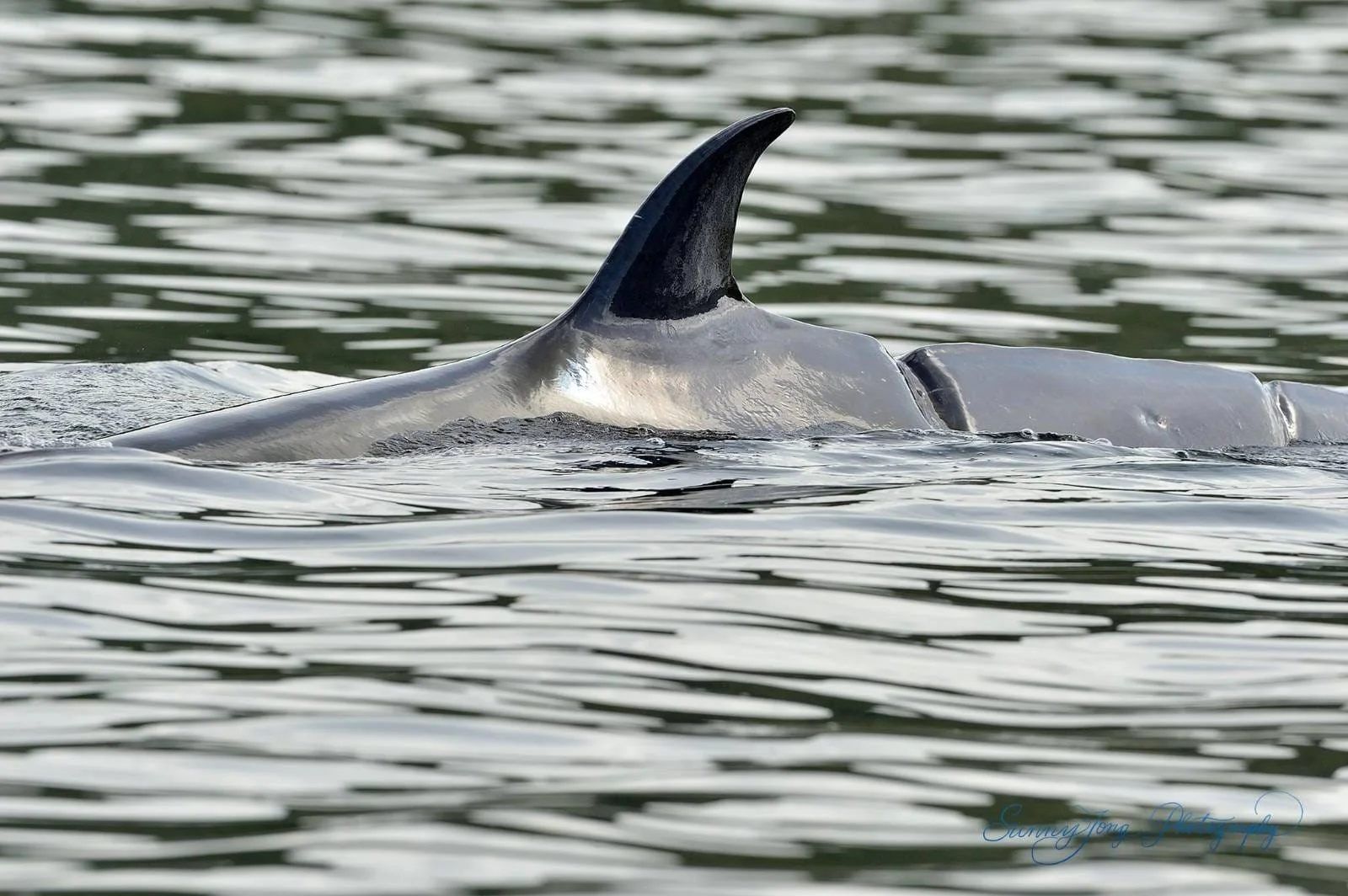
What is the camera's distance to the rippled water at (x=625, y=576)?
4.09 m

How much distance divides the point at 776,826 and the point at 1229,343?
7212 millimetres

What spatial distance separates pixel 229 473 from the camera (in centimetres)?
657

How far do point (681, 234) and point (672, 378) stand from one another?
444 millimetres

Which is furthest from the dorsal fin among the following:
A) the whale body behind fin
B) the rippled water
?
the rippled water

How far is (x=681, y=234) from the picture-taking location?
701 centimetres

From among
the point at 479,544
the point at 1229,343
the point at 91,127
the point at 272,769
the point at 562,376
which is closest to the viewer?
the point at 272,769

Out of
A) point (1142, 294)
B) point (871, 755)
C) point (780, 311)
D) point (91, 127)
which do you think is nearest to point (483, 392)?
point (871, 755)

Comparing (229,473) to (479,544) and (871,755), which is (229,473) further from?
(871,755)

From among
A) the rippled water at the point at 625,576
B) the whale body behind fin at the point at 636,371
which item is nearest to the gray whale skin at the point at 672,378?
the whale body behind fin at the point at 636,371

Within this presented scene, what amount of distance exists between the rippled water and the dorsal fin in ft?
1.31

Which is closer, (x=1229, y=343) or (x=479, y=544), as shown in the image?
(x=479, y=544)

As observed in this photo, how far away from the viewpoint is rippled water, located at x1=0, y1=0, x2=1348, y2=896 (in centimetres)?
409

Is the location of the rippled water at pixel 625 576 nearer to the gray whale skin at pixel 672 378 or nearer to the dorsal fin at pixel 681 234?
the gray whale skin at pixel 672 378

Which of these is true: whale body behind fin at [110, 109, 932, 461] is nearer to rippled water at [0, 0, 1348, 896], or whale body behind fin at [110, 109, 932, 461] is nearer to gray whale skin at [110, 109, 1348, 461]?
gray whale skin at [110, 109, 1348, 461]
